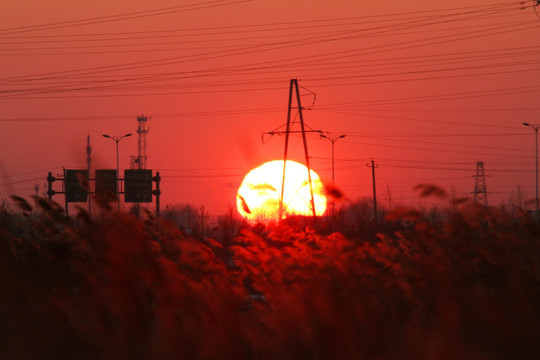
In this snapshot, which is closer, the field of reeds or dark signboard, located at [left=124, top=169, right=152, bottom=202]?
the field of reeds

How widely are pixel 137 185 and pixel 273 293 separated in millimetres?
56970

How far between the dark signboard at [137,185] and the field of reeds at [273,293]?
54.8 meters

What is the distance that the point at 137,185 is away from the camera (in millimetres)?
65188

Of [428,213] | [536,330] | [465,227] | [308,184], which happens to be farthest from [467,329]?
[428,213]

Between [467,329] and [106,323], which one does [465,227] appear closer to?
[467,329]

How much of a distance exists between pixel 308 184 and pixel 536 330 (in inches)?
108

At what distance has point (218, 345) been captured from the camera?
7.70m

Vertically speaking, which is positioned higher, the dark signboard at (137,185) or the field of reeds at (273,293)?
the dark signboard at (137,185)

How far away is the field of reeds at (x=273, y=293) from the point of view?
7.76m

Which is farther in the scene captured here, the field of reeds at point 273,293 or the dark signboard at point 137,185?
the dark signboard at point 137,185

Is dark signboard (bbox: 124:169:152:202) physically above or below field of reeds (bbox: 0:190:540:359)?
above

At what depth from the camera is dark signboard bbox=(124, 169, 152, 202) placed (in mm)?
64938

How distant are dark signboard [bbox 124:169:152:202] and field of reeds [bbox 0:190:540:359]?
54807 millimetres

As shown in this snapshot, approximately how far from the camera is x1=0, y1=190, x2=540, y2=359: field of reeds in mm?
7758
